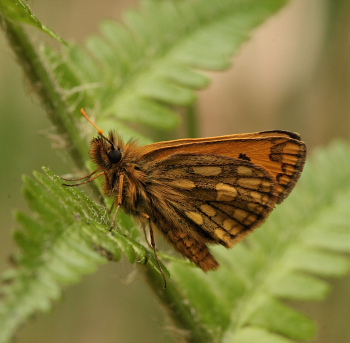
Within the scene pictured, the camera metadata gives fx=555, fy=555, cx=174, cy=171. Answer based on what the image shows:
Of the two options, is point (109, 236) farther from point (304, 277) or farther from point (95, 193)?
point (304, 277)

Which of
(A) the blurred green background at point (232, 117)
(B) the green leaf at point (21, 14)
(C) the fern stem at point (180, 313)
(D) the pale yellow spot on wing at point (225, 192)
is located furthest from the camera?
(A) the blurred green background at point (232, 117)

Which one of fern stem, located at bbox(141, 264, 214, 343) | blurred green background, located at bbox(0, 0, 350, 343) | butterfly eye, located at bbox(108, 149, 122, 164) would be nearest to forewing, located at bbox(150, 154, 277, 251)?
butterfly eye, located at bbox(108, 149, 122, 164)

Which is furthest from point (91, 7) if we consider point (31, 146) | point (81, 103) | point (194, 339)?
point (194, 339)

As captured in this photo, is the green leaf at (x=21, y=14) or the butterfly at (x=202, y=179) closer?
the green leaf at (x=21, y=14)

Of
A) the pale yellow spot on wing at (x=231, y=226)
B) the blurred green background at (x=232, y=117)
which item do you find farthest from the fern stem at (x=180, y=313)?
the blurred green background at (x=232, y=117)

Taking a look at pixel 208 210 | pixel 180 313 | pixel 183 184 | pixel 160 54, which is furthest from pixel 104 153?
pixel 160 54

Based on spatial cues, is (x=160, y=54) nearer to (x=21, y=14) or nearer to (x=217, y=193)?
(x=217, y=193)

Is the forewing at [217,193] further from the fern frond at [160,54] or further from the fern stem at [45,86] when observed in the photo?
the fern frond at [160,54]
